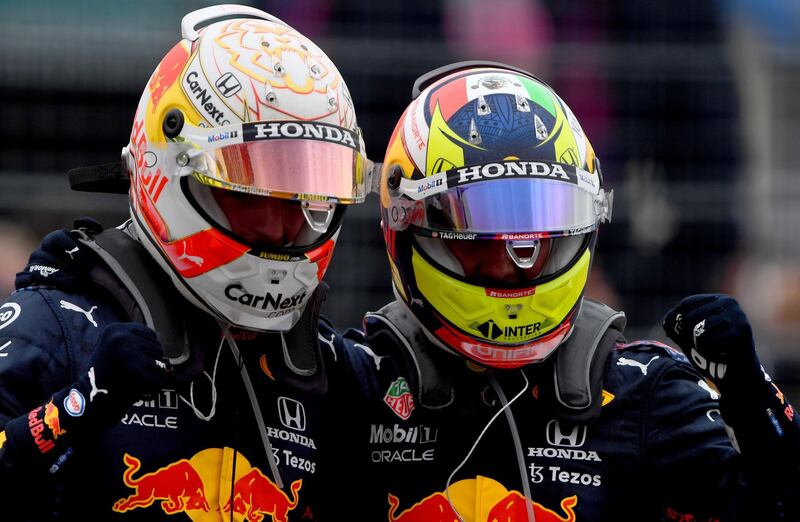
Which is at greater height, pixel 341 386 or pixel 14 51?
pixel 14 51

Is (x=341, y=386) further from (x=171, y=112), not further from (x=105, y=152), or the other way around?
(x=105, y=152)

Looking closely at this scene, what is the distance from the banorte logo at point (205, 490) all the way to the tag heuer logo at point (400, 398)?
1.58 feet

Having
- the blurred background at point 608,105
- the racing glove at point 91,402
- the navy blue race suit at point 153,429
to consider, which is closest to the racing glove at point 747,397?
the navy blue race suit at point 153,429

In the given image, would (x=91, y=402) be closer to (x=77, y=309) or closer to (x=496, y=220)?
(x=77, y=309)

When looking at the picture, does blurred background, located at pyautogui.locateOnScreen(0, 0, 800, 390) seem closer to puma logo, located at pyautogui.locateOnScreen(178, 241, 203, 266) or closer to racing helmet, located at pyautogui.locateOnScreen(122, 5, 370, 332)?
racing helmet, located at pyautogui.locateOnScreen(122, 5, 370, 332)

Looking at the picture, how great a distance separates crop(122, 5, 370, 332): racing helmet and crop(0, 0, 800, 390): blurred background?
3552mm

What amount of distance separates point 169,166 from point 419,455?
3.70 feet

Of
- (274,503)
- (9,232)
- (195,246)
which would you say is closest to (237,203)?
(195,246)

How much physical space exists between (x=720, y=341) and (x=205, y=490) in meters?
1.44

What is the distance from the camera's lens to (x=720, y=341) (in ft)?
13.2

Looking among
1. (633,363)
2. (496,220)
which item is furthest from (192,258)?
(633,363)

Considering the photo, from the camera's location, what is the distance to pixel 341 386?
4617mm

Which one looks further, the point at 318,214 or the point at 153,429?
the point at 318,214

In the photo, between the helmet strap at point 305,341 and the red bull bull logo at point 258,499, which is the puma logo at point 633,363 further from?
the red bull bull logo at point 258,499
